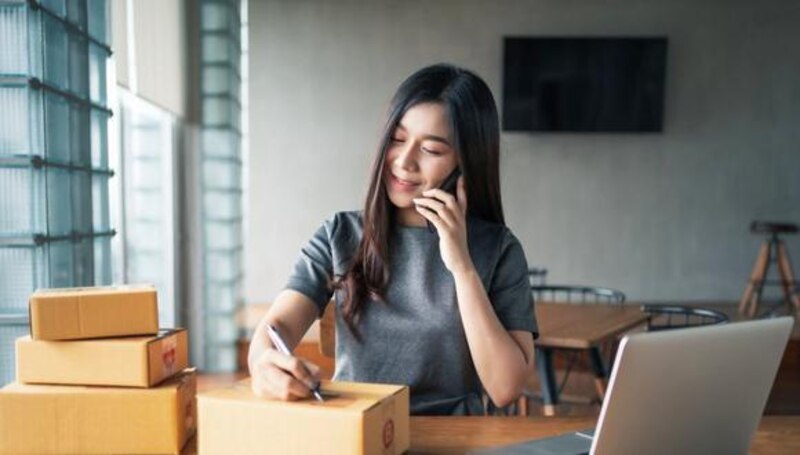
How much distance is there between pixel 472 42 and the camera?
5.17 m

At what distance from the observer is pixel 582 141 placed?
17.2 ft

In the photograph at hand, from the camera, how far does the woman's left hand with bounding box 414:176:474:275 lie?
1.16 meters

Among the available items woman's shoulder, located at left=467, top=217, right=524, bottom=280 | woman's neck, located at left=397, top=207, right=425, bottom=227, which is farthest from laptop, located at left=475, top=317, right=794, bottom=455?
woman's neck, located at left=397, top=207, right=425, bottom=227

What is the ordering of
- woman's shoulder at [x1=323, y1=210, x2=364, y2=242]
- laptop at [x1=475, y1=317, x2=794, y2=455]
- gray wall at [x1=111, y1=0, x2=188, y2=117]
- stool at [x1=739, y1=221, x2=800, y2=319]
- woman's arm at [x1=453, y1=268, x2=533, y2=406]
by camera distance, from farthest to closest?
stool at [x1=739, y1=221, x2=800, y2=319] → gray wall at [x1=111, y1=0, x2=188, y2=117] → woman's shoulder at [x1=323, y1=210, x2=364, y2=242] → woman's arm at [x1=453, y1=268, x2=533, y2=406] → laptop at [x1=475, y1=317, x2=794, y2=455]

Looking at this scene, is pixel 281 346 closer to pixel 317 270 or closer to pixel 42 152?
pixel 317 270

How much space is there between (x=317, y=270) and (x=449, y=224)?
312 millimetres

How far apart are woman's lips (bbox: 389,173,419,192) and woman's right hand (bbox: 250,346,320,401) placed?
49cm

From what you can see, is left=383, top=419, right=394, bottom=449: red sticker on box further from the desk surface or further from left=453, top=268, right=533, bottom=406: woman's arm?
the desk surface

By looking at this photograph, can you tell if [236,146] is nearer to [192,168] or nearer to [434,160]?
[192,168]

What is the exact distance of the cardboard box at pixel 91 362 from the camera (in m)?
0.89

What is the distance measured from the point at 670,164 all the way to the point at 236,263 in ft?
11.4

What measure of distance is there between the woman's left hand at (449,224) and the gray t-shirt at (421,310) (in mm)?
140

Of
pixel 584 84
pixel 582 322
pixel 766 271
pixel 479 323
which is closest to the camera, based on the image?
pixel 479 323

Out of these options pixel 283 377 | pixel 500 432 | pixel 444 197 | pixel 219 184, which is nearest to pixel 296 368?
pixel 283 377
